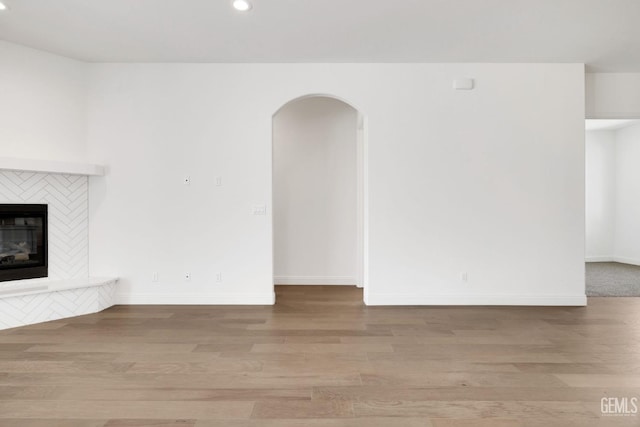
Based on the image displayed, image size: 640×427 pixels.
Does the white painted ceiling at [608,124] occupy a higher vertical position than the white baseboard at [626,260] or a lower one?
higher

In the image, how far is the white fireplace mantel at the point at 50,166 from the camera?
3.46 meters

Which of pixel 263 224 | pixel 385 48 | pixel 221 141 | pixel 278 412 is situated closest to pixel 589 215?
pixel 385 48

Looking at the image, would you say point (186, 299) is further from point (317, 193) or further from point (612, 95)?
point (612, 95)

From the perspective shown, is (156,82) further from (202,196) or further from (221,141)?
(202,196)

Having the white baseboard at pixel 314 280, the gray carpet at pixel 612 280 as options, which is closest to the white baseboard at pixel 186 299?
the white baseboard at pixel 314 280

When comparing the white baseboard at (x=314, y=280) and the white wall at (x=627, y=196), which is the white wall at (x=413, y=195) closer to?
the white baseboard at (x=314, y=280)

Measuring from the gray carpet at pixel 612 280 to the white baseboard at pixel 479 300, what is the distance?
84cm

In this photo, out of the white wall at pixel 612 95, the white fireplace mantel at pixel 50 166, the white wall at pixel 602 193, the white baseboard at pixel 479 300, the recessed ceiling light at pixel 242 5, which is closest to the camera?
the recessed ceiling light at pixel 242 5

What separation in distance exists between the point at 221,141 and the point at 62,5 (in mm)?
1819

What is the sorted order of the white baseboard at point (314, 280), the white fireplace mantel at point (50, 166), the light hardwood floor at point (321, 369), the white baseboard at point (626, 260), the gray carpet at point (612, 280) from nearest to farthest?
the light hardwood floor at point (321, 369), the white fireplace mantel at point (50, 166), the gray carpet at point (612, 280), the white baseboard at point (314, 280), the white baseboard at point (626, 260)

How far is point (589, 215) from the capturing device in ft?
25.1

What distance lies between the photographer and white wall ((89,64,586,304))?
4.11 meters

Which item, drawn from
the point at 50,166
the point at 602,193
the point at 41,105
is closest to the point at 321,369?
the point at 50,166

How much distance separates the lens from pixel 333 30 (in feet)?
11.0
